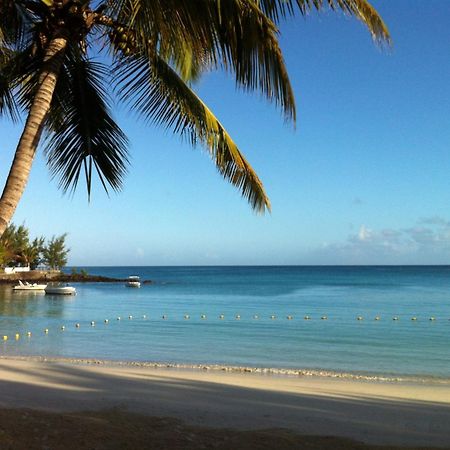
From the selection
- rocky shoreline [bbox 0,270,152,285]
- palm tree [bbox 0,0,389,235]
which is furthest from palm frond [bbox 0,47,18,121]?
rocky shoreline [bbox 0,270,152,285]

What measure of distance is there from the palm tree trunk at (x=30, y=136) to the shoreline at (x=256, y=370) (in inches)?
330

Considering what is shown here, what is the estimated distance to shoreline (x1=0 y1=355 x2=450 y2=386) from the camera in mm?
11430

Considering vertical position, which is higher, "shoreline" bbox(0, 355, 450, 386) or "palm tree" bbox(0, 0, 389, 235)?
"palm tree" bbox(0, 0, 389, 235)

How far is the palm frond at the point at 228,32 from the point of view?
430 centimetres

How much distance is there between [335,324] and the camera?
2441 centimetres

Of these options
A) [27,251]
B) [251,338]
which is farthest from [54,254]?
[251,338]

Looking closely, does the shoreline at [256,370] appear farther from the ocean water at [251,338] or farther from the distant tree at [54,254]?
the distant tree at [54,254]

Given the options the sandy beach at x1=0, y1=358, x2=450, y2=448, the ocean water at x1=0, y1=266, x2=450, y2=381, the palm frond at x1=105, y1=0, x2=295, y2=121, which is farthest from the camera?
the ocean water at x1=0, y1=266, x2=450, y2=381

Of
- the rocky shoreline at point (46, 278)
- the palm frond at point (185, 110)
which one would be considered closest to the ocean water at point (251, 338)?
the palm frond at point (185, 110)

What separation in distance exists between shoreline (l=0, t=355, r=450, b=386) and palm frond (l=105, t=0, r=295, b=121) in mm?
8453

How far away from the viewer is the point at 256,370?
40.9ft

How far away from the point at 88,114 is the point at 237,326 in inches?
721

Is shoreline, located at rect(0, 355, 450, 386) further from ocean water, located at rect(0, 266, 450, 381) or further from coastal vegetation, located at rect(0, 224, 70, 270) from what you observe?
coastal vegetation, located at rect(0, 224, 70, 270)

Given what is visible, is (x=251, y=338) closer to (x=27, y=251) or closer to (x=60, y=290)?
(x=60, y=290)
